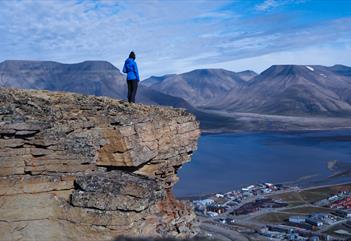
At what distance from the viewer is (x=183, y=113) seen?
51.4ft

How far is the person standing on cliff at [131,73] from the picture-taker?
14680 millimetres

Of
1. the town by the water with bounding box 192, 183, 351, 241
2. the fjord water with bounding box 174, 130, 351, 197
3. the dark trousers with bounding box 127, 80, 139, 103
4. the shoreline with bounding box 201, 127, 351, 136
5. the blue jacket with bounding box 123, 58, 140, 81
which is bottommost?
the shoreline with bounding box 201, 127, 351, 136

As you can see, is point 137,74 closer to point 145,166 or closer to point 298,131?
point 145,166

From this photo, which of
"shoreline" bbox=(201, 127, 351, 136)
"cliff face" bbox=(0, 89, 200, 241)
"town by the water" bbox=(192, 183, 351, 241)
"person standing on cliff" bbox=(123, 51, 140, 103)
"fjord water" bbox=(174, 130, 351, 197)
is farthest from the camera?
"shoreline" bbox=(201, 127, 351, 136)

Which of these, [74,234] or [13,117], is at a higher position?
[13,117]

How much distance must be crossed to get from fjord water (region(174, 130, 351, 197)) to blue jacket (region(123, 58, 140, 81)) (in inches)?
1492

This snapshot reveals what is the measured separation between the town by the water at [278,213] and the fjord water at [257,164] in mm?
4192

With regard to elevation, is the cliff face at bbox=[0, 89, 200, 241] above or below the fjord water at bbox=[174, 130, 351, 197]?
above

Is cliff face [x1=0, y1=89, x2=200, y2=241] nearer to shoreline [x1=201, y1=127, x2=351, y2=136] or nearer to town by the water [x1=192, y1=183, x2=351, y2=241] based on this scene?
town by the water [x1=192, y1=183, x2=351, y2=241]

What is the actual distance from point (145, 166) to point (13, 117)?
13.2ft

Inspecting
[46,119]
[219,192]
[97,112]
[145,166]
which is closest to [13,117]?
[46,119]

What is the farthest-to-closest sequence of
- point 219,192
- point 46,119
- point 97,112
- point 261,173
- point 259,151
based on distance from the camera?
1. point 259,151
2. point 261,173
3. point 219,192
4. point 97,112
5. point 46,119

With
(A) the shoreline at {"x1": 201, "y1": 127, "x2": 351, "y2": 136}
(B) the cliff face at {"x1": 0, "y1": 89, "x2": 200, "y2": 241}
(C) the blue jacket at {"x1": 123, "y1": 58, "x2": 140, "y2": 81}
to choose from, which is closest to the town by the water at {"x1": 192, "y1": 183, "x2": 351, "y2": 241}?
(C) the blue jacket at {"x1": 123, "y1": 58, "x2": 140, "y2": 81}

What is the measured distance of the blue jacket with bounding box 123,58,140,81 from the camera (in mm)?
14680
